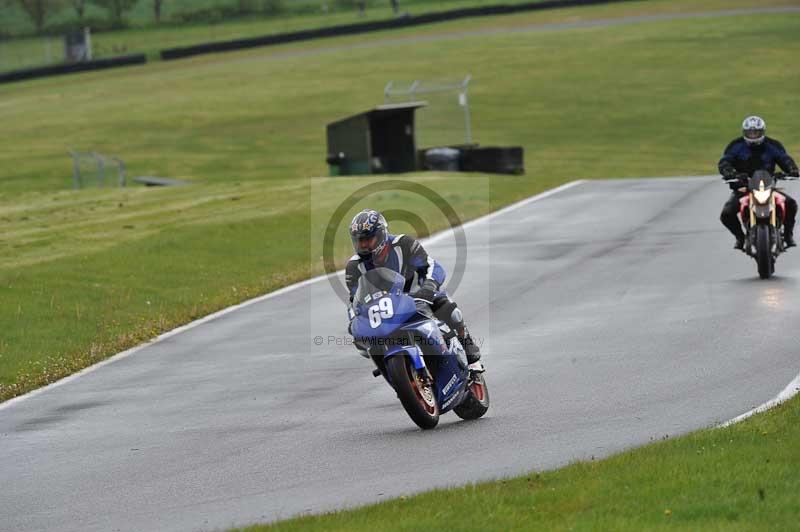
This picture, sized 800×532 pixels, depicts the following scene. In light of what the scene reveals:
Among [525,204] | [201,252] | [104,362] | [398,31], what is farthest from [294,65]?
[104,362]

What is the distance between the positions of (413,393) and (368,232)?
1.20 m

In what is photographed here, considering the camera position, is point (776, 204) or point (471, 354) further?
point (776, 204)

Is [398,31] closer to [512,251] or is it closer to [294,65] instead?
[294,65]

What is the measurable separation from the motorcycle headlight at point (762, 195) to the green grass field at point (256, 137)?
729cm

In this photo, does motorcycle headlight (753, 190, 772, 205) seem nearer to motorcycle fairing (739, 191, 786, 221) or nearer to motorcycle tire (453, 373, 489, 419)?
motorcycle fairing (739, 191, 786, 221)

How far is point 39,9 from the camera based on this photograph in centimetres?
9362

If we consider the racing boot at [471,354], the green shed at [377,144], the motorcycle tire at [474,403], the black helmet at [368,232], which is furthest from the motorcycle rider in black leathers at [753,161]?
the green shed at [377,144]

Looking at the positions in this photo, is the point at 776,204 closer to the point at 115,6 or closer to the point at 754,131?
the point at 754,131

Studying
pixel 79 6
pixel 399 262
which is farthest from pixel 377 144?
pixel 79 6

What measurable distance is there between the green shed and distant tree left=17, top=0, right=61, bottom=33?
2256 inches

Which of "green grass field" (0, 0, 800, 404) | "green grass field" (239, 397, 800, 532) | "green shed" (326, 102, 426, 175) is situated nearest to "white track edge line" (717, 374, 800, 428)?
"green grass field" (239, 397, 800, 532)

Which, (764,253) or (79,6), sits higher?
(79,6)

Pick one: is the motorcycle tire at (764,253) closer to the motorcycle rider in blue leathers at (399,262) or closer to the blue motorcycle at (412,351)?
the blue motorcycle at (412,351)

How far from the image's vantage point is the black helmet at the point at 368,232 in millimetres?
10203
